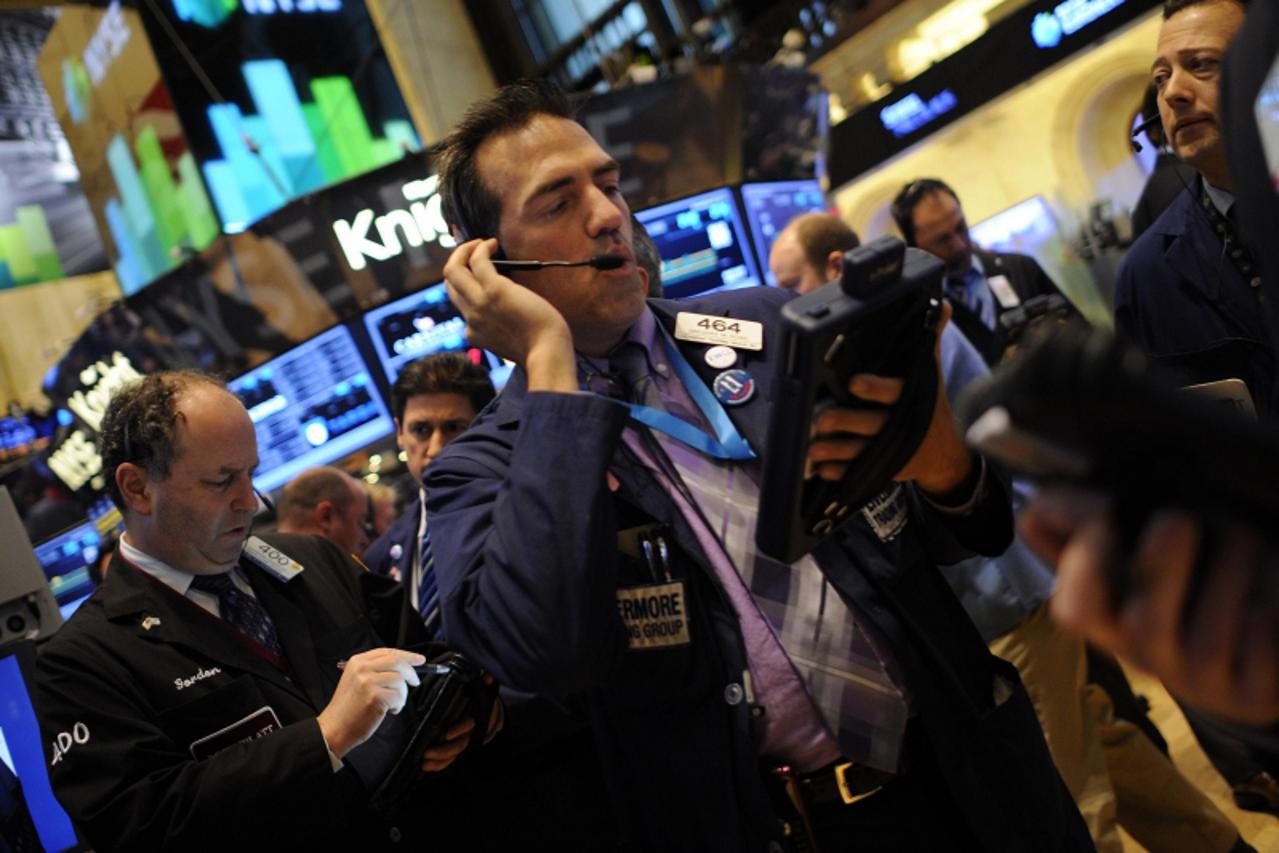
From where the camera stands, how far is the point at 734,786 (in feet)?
5.04

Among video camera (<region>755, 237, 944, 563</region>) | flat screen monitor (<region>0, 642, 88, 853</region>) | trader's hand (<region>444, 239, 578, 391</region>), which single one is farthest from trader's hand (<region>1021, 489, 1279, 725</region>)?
flat screen monitor (<region>0, 642, 88, 853</region>)

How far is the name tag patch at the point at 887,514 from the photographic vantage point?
156cm

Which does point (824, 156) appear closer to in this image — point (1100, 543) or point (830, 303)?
point (830, 303)

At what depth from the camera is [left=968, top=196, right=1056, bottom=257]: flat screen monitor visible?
1020 cm

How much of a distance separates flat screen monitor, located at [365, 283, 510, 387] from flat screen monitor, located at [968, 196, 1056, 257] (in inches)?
218

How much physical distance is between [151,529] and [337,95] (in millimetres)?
10365

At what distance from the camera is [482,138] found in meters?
1.90

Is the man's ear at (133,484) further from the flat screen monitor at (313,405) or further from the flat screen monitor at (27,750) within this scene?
the flat screen monitor at (313,405)

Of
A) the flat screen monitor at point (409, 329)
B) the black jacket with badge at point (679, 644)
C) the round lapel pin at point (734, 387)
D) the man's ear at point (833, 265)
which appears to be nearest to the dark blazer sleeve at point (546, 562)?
the black jacket with badge at point (679, 644)

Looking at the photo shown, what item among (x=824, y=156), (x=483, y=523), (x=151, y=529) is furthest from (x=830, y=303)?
(x=824, y=156)

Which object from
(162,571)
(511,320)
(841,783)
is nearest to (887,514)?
(841,783)

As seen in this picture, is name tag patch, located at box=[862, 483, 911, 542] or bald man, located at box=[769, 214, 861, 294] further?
bald man, located at box=[769, 214, 861, 294]

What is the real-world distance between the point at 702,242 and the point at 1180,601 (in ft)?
22.7

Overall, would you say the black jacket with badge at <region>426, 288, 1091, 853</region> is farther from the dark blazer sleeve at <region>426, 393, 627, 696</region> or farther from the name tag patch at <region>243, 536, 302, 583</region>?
the name tag patch at <region>243, 536, 302, 583</region>
